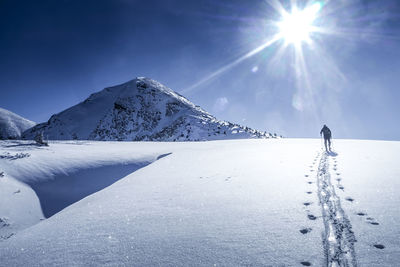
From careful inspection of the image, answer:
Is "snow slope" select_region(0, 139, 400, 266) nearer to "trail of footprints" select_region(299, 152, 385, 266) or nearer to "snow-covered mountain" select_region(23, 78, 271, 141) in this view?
"trail of footprints" select_region(299, 152, 385, 266)

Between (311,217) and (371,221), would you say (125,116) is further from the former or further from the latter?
(371,221)

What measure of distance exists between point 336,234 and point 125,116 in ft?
507

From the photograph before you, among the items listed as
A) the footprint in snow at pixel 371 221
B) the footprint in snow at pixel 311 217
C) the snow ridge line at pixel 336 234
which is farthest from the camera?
the footprint in snow at pixel 311 217

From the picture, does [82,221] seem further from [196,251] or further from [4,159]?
[4,159]

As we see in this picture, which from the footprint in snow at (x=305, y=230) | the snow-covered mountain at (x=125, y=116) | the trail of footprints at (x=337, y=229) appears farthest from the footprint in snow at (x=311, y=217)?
the snow-covered mountain at (x=125, y=116)

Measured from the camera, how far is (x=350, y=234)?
3.39 m

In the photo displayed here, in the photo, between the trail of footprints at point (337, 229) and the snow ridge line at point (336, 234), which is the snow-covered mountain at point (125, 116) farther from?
the snow ridge line at point (336, 234)

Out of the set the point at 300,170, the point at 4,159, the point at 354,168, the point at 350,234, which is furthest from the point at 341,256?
the point at 4,159

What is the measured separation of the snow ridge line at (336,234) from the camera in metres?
2.84

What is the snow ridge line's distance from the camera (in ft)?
9.32

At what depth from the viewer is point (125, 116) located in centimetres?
14612

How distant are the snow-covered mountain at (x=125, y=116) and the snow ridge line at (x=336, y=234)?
10129cm

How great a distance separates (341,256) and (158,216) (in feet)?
11.0

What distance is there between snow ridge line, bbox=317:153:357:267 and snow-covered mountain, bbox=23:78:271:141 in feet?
332
